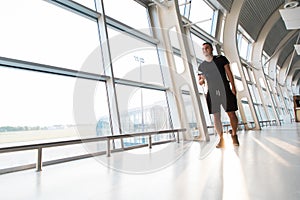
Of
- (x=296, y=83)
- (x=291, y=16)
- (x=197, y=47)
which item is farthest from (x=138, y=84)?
(x=296, y=83)

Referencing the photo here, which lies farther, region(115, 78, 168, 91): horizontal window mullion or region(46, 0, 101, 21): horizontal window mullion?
region(115, 78, 168, 91): horizontal window mullion

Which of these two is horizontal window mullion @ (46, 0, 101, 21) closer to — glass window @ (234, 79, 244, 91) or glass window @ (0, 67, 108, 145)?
glass window @ (0, 67, 108, 145)

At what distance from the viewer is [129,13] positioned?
494 centimetres

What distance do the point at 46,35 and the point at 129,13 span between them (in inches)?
88.4

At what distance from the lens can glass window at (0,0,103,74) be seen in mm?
2803

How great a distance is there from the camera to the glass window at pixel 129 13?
446 cm

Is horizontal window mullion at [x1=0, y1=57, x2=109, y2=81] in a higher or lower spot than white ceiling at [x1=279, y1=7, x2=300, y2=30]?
lower

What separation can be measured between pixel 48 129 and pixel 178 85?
9.96 ft

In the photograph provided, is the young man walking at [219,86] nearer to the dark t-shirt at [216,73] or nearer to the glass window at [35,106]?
the dark t-shirt at [216,73]

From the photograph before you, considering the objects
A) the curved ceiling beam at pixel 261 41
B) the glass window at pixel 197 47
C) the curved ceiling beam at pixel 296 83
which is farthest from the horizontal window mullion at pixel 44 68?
the curved ceiling beam at pixel 296 83

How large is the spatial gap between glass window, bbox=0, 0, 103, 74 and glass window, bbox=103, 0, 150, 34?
64 cm

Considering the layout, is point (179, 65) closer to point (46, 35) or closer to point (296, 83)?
point (46, 35)

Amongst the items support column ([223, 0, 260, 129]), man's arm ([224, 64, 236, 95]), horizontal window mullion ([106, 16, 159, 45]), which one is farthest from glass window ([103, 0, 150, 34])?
support column ([223, 0, 260, 129])

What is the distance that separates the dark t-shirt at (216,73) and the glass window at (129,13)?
246cm
